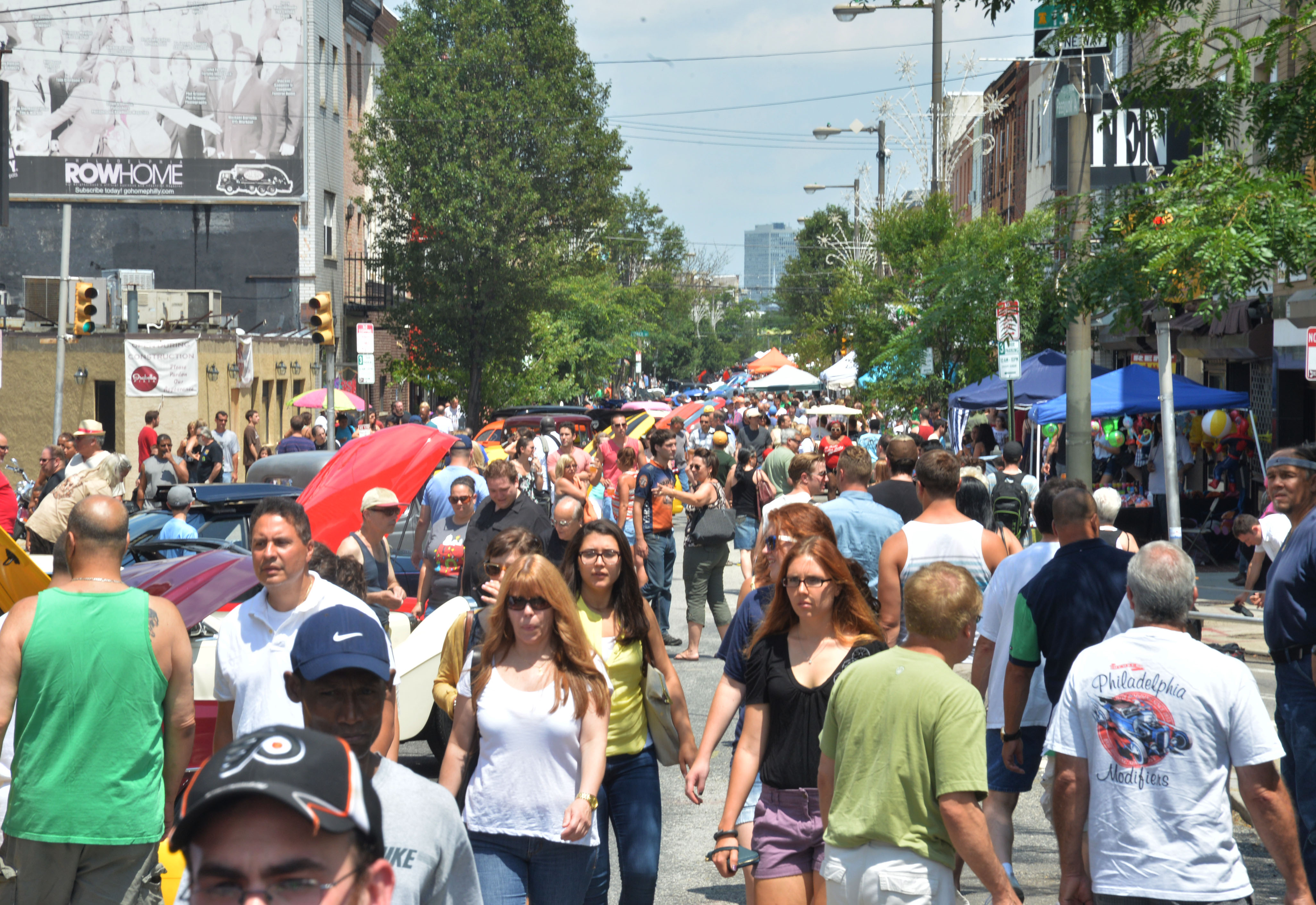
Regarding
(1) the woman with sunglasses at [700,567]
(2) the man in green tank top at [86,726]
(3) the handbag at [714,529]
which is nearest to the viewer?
(2) the man in green tank top at [86,726]

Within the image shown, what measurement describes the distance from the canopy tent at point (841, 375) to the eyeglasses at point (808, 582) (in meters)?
33.4

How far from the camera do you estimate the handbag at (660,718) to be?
17.1 ft

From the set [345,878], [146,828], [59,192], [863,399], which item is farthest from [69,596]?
[59,192]

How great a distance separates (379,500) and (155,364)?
22.6m

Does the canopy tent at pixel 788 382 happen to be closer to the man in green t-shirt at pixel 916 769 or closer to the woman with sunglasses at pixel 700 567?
the woman with sunglasses at pixel 700 567

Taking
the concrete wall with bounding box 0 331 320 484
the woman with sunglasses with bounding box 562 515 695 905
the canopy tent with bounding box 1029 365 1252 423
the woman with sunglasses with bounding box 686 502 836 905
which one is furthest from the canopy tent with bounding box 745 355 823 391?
the woman with sunglasses with bounding box 562 515 695 905

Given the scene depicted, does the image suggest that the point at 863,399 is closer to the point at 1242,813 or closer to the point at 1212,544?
the point at 1212,544

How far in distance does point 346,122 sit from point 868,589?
41.9m

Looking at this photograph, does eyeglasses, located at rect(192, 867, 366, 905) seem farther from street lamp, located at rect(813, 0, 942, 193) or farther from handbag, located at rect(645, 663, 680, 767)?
street lamp, located at rect(813, 0, 942, 193)

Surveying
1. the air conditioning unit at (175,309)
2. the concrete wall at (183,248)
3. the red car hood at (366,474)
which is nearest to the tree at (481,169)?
the concrete wall at (183,248)

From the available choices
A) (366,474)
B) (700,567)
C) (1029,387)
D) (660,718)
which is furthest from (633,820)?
(1029,387)

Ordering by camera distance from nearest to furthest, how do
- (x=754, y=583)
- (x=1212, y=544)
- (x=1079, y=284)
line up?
(x=754, y=583)
(x=1079, y=284)
(x=1212, y=544)

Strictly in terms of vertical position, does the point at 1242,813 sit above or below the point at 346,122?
below

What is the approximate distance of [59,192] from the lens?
38500 mm
